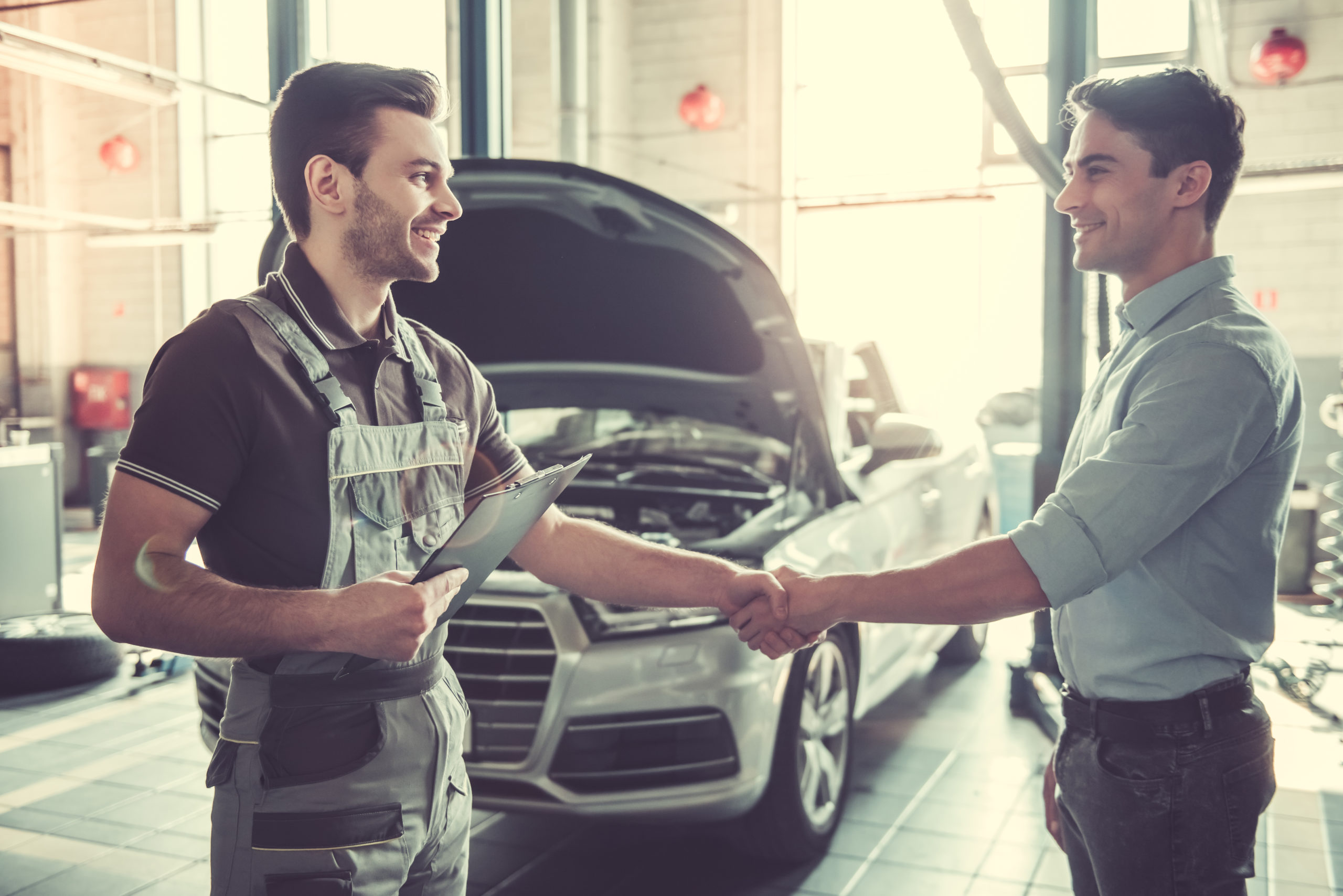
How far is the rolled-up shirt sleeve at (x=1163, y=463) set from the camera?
1.43m

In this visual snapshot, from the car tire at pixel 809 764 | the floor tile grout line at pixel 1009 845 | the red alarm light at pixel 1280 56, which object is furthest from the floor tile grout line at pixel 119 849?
the red alarm light at pixel 1280 56

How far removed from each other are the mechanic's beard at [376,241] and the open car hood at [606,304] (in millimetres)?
941

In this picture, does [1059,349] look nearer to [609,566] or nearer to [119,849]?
[609,566]

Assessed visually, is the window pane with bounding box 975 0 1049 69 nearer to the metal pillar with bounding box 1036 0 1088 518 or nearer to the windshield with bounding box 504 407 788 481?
the metal pillar with bounding box 1036 0 1088 518

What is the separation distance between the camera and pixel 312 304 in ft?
4.87

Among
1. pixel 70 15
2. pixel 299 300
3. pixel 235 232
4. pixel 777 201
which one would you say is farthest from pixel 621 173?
pixel 299 300

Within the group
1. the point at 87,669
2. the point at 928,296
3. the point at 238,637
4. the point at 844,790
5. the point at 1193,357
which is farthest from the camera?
the point at 928,296

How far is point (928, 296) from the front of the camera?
32.1ft

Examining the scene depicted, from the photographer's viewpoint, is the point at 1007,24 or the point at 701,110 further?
the point at 701,110

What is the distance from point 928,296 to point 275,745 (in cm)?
907

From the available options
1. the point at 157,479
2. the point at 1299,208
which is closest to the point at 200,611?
the point at 157,479

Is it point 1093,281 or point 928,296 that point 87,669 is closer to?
point 1093,281

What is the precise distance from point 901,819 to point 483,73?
10.4ft

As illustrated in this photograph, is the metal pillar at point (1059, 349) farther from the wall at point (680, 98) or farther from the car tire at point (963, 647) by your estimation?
the wall at point (680, 98)
